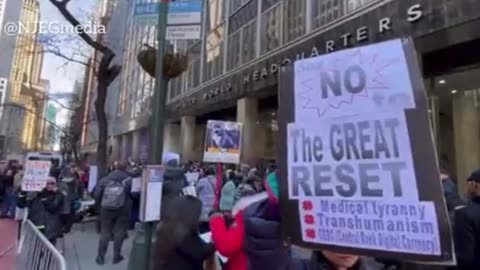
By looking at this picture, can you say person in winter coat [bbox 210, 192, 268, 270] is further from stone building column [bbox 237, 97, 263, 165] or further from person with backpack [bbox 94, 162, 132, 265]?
stone building column [bbox 237, 97, 263, 165]

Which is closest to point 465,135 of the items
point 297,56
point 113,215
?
point 297,56

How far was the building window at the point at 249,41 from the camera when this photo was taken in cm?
2150

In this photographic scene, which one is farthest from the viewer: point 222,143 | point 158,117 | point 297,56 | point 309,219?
point 297,56

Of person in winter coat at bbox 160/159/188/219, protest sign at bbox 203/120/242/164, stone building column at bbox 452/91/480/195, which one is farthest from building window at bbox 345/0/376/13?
person in winter coat at bbox 160/159/188/219

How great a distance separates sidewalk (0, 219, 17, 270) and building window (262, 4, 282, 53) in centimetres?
1228

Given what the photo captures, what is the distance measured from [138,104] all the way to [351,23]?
31.5m

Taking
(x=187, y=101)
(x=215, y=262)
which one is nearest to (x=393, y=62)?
(x=215, y=262)

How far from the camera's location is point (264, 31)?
20.8m

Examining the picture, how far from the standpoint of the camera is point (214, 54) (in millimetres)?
26172

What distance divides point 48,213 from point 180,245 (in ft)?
16.3

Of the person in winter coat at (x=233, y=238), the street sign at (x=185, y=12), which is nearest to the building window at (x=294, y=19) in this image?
the street sign at (x=185, y=12)

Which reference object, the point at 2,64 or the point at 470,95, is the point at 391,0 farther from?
the point at 2,64

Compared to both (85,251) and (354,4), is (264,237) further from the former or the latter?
(354,4)

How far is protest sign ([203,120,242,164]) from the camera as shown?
9.54 meters
